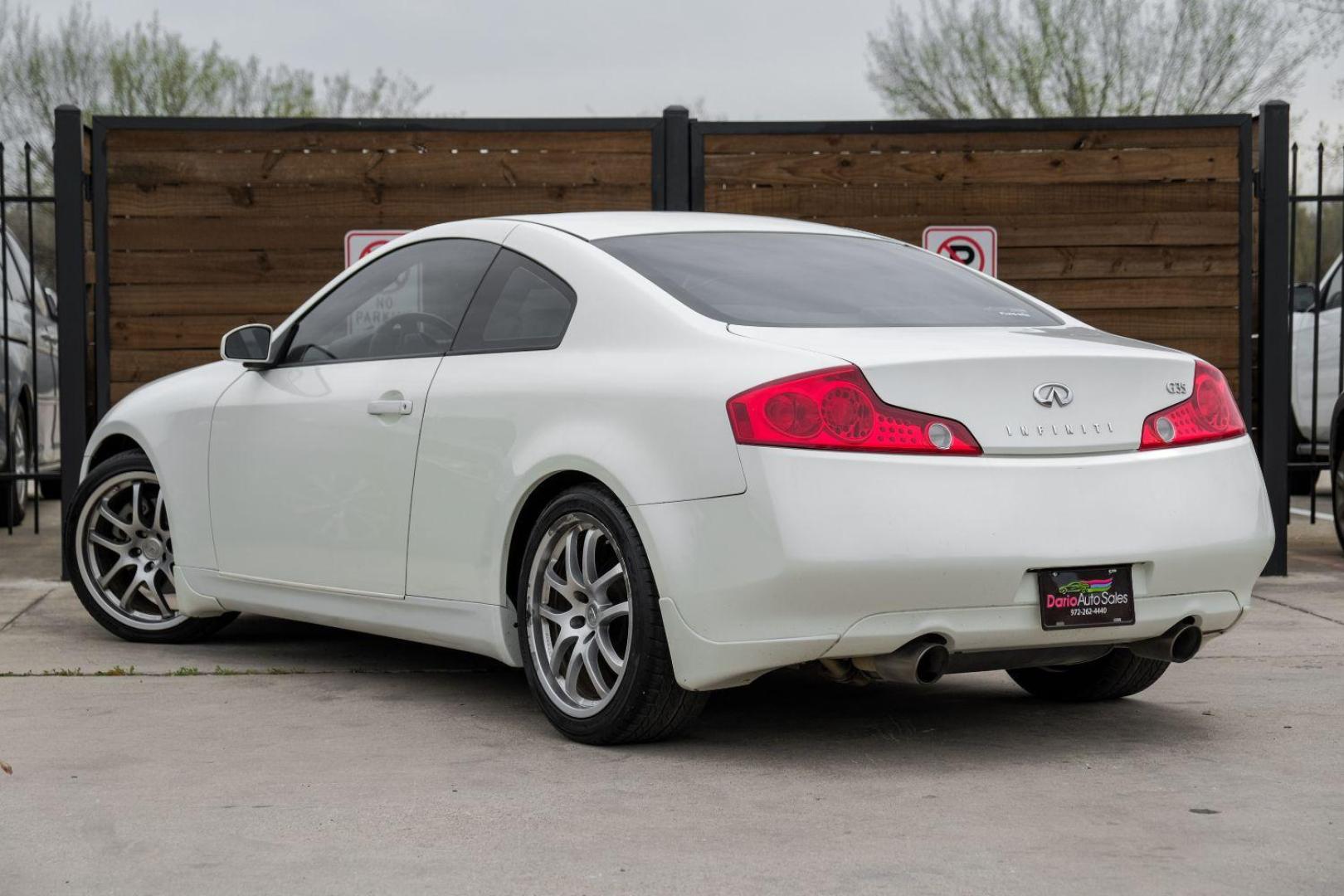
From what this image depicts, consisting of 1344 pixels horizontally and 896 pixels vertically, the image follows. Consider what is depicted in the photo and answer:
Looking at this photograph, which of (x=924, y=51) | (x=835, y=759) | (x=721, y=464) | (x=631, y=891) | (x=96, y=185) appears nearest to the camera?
(x=631, y=891)

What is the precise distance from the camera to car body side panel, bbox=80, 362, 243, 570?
251 inches

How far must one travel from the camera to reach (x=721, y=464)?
4332mm

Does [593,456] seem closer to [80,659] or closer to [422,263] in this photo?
[422,263]

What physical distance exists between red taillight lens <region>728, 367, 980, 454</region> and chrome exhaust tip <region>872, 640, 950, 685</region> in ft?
1.60

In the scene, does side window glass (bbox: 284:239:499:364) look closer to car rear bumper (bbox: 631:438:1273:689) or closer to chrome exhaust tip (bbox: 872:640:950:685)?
car rear bumper (bbox: 631:438:1273:689)

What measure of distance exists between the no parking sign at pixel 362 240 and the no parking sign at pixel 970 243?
269 centimetres

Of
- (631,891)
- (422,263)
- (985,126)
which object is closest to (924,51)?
(985,126)

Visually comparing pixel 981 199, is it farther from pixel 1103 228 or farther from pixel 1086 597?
pixel 1086 597

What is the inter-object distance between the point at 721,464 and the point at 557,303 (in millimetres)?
1037

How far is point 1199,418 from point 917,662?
1044 mm

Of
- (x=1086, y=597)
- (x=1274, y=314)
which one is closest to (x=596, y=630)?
(x=1086, y=597)

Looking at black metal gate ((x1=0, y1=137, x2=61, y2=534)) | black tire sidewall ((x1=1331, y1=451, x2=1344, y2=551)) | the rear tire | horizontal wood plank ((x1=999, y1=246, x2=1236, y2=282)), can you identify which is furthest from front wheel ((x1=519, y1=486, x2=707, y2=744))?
black tire sidewall ((x1=1331, y1=451, x2=1344, y2=551))

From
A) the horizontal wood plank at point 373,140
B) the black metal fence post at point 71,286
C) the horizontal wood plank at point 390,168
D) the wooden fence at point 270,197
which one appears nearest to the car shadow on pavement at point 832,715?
the black metal fence post at point 71,286

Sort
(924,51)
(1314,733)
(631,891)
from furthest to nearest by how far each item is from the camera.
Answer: (924,51) → (1314,733) → (631,891)
